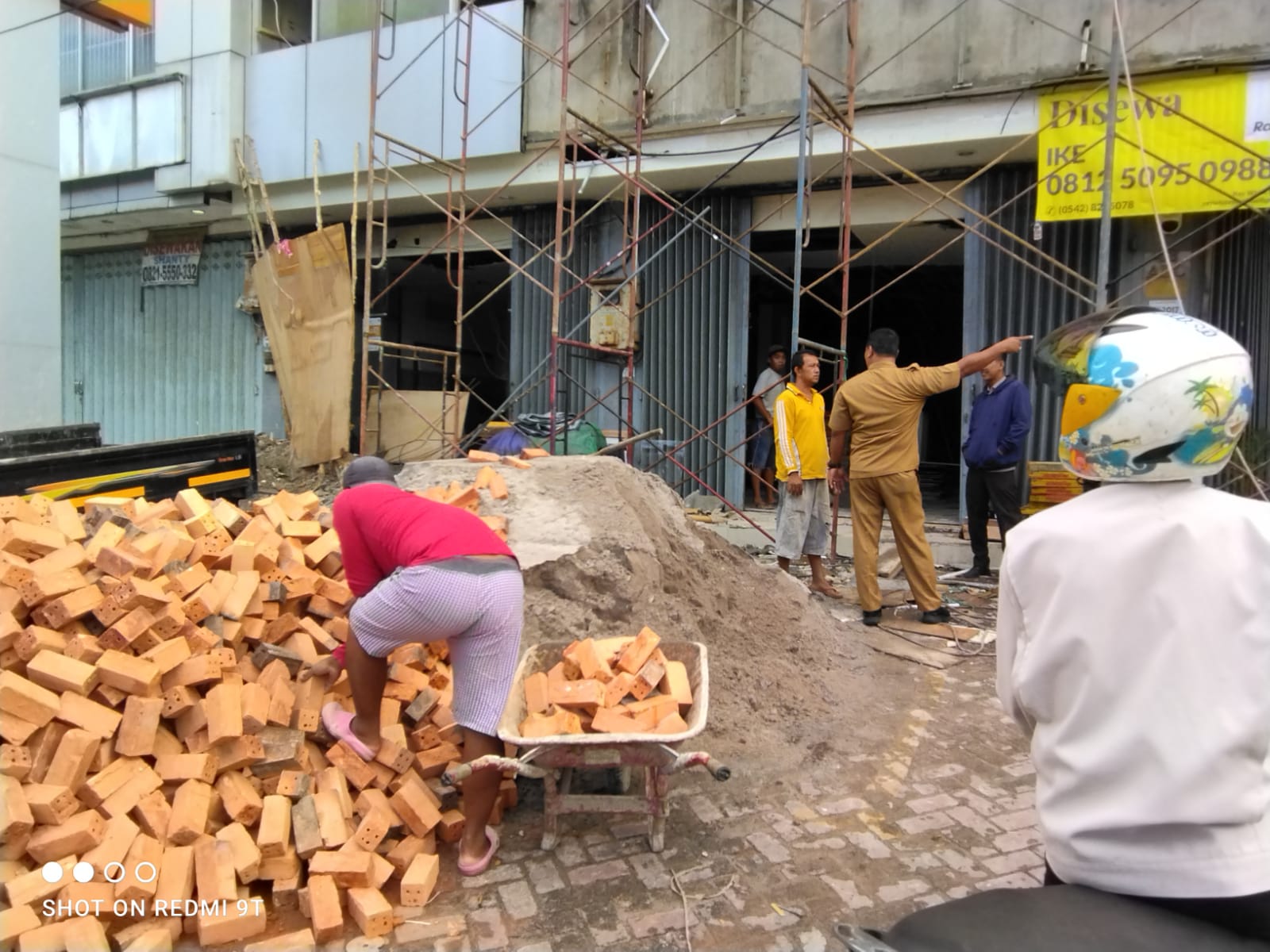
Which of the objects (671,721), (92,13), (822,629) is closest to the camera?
(671,721)

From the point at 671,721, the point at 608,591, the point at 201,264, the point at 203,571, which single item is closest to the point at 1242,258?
the point at 608,591

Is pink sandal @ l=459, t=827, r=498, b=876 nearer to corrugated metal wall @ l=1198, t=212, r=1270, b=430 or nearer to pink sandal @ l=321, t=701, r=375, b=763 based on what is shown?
pink sandal @ l=321, t=701, r=375, b=763

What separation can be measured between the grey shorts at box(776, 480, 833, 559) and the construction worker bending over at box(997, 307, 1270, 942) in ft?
16.1

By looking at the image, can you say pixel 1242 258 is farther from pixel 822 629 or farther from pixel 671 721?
pixel 671 721

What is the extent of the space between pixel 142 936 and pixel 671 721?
5.69ft

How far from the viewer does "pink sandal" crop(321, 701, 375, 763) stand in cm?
325

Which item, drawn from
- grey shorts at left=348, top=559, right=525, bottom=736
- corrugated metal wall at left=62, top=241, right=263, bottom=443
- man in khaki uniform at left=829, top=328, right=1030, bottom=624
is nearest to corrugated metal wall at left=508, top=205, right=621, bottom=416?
corrugated metal wall at left=62, top=241, right=263, bottom=443

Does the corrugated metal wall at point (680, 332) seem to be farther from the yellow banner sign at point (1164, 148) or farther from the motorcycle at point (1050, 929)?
the motorcycle at point (1050, 929)

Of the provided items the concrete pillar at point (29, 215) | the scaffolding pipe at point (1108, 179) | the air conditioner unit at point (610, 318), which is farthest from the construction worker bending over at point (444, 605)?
the concrete pillar at point (29, 215)

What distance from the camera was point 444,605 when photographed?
2861 mm

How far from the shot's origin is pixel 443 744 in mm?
3445

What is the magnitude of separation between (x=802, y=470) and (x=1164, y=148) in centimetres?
424

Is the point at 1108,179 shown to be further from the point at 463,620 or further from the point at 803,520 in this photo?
the point at 463,620

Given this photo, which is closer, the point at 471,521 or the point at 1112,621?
the point at 1112,621
